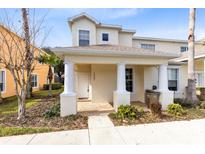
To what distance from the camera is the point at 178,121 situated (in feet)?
23.7

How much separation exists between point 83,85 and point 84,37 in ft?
14.6

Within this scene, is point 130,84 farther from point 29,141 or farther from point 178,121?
point 29,141

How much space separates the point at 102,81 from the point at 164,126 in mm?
6380

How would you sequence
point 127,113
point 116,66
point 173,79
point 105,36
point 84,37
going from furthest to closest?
point 105,36 < point 84,37 < point 173,79 < point 116,66 < point 127,113

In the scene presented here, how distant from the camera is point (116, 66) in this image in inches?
444

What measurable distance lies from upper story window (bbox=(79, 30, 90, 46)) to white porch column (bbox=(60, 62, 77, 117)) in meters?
6.81

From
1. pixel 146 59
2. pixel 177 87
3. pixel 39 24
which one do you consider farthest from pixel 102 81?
pixel 177 87

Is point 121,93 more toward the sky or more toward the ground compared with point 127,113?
more toward the sky

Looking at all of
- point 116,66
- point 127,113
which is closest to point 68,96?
point 127,113

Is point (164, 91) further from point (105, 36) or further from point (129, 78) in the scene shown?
point (105, 36)

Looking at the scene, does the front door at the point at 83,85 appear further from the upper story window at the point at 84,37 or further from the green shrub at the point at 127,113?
the green shrub at the point at 127,113

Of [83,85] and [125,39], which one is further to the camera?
[125,39]

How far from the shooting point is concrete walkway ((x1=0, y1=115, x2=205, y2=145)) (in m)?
5.00

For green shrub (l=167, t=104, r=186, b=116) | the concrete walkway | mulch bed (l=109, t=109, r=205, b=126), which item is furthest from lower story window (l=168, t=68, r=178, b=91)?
the concrete walkway
